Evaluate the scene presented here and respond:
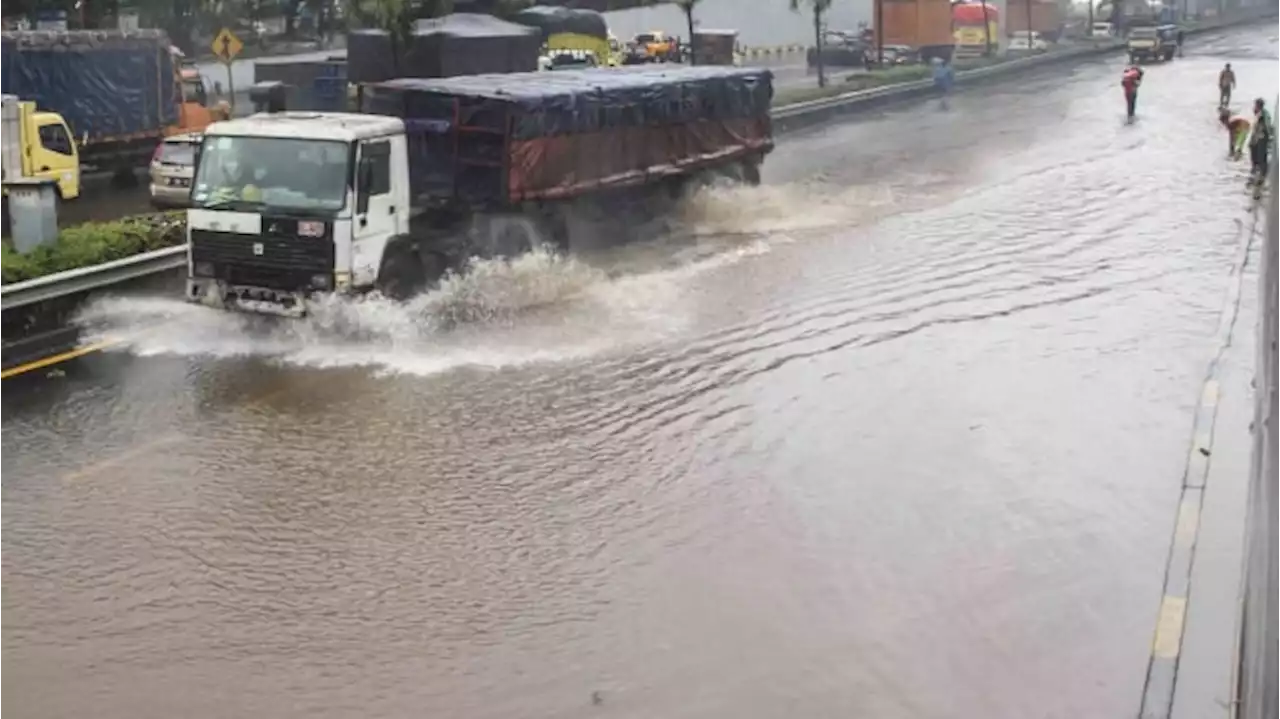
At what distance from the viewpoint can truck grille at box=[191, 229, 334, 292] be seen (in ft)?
46.1

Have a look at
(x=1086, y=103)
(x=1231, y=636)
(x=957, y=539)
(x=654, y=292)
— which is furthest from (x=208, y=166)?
(x=1086, y=103)

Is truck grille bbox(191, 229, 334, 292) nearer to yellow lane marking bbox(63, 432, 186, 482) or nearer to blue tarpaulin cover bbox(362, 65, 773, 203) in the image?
yellow lane marking bbox(63, 432, 186, 482)

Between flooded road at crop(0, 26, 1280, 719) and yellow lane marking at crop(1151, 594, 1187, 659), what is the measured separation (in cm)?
10

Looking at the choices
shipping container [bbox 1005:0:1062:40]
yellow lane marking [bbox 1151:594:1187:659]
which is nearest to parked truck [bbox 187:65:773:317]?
yellow lane marking [bbox 1151:594:1187:659]

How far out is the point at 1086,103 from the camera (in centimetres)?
4422

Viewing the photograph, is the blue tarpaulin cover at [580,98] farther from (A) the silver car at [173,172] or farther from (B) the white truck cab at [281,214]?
(A) the silver car at [173,172]

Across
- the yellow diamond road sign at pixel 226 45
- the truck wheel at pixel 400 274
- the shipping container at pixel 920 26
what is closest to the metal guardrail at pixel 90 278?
the truck wheel at pixel 400 274

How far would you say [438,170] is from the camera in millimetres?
17047

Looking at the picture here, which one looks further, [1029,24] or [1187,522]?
[1029,24]

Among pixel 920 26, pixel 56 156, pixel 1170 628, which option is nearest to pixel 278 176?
pixel 1170 628

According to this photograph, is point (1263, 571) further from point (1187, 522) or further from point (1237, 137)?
point (1237, 137)

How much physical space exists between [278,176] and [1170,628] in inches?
357

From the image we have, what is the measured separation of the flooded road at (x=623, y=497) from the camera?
7719 mm

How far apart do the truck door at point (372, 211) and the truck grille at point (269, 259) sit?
0.24 meters
